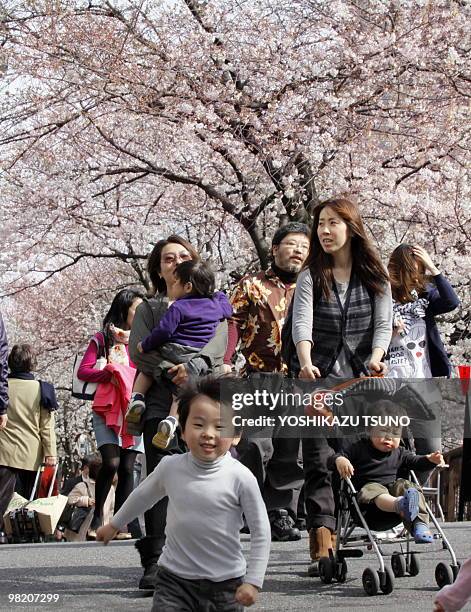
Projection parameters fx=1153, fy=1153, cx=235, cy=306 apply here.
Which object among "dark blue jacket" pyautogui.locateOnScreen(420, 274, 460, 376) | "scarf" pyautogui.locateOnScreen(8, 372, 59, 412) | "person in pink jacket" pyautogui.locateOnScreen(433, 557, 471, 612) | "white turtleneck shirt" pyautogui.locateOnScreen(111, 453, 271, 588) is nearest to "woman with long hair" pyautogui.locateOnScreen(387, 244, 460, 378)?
"dark blue jacket" pyautogui.locateOnScreen(420, 274, 460, 376)

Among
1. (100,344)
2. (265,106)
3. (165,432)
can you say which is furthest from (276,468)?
(265,106)

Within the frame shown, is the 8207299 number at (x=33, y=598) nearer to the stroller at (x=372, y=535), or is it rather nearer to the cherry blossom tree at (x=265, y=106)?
the stroller at (x=372, y=535)

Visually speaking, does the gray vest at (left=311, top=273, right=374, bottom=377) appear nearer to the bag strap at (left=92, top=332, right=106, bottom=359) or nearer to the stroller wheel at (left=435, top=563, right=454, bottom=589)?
the stroller wheel at (left=435, top=563, right=454, bottom=589)

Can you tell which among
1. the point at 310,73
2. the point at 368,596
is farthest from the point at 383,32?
the point at 368,596

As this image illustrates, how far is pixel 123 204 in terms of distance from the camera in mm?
17234

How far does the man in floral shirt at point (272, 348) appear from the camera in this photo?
7.35m

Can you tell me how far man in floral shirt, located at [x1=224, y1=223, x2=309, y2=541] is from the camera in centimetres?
735

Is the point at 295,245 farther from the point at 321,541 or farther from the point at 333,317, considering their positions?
the point at 321,541

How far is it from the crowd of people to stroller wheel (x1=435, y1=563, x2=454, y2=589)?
0.29 metres

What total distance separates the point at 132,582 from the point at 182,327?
1341mm

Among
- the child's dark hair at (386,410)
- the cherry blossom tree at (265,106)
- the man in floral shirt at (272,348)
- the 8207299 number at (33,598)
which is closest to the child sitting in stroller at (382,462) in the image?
the child's dark hair at (386,410)

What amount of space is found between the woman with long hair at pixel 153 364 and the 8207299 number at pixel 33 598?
0.42 metres

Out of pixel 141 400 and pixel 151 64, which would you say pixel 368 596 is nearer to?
pixel 141 400

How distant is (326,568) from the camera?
5.38 m
